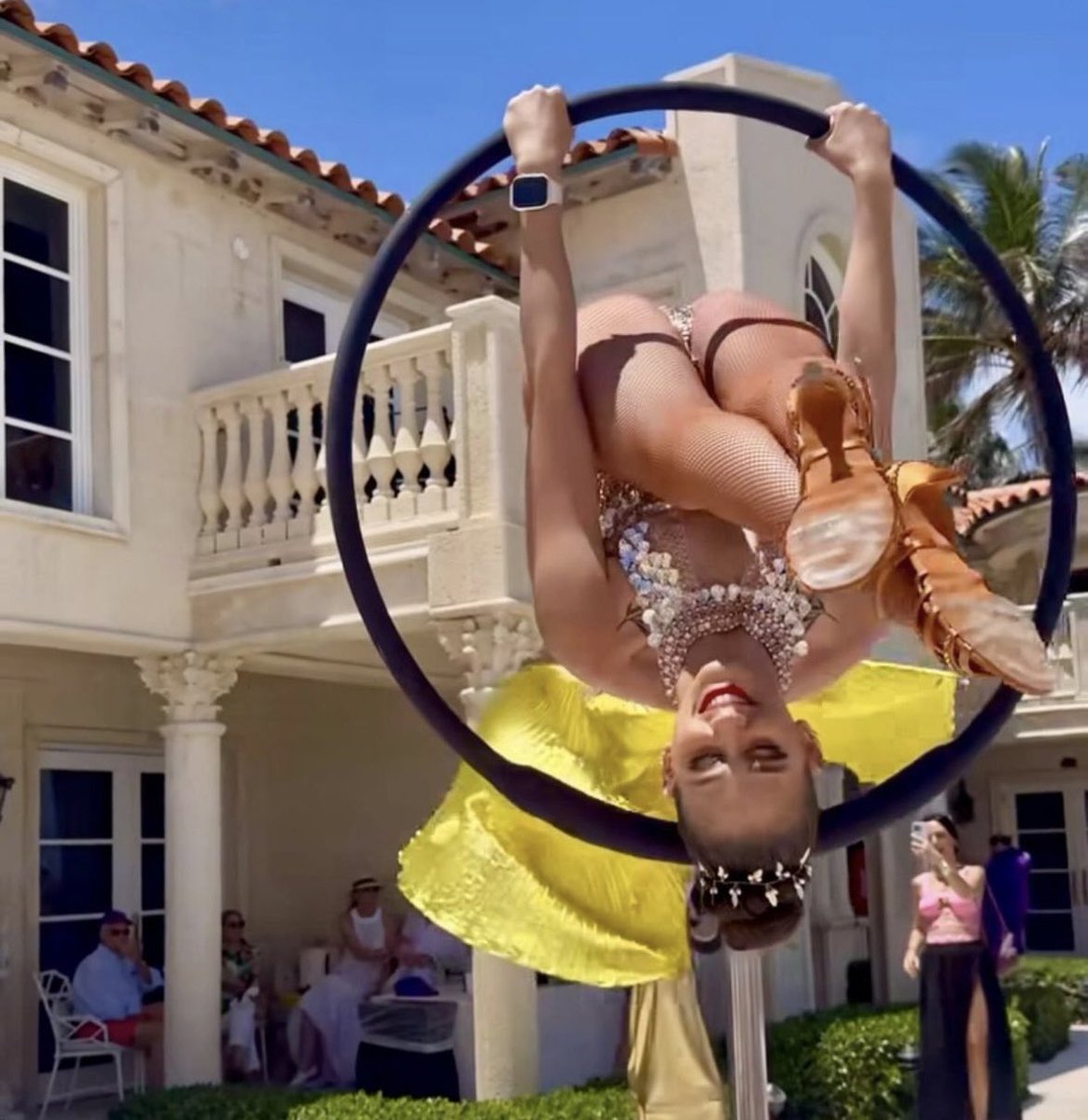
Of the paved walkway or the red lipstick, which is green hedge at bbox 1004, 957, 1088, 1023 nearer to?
the paved walkway

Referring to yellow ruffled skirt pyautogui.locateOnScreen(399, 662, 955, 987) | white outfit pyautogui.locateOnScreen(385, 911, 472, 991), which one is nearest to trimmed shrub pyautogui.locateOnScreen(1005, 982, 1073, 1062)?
white outfit pyautogui.locateOnScreen(385, 911, 472, 991)

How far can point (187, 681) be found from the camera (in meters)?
9.63

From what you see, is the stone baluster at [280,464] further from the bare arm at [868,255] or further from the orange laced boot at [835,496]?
the orange laced boot at [835,496]

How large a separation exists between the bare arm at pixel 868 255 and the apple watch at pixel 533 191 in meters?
0.62

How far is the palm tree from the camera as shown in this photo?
2727 centimetres

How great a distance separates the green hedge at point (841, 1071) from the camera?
9.94m

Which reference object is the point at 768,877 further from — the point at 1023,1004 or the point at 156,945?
the point at 1023,1004

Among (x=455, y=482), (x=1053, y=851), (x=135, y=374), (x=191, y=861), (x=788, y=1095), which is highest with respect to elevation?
(x=135, y=374)

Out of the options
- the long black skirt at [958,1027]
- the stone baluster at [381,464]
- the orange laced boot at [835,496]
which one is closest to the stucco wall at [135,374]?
the stone baluster at [381,464]

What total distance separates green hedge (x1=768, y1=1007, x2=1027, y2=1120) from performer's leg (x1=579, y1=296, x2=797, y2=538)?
7.28m

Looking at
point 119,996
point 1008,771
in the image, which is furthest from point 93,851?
point 1008,771

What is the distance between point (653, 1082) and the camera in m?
4.59

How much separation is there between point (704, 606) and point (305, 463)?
6.35 m

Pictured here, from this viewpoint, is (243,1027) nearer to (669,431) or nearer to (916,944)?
(916,944)
